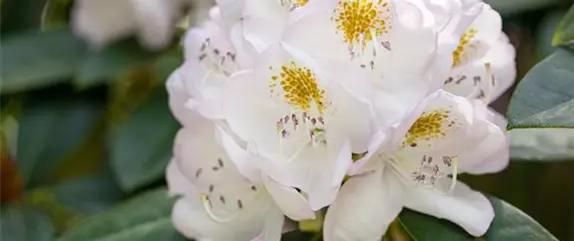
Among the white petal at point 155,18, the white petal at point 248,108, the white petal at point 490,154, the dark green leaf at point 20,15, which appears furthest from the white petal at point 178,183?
the dark green leaf at point 20,15

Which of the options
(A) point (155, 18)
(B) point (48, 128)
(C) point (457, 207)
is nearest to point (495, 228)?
(C) point (457, 207)

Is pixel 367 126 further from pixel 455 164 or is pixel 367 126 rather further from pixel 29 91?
pixel 29 91

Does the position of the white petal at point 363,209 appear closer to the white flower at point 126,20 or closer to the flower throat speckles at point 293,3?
the flower throat speckles at point 293,3

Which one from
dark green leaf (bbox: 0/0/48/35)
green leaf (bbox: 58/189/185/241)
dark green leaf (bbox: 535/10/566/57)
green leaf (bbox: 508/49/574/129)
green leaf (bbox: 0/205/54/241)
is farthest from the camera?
dark green leaf (bbox: 0/0/48/35)

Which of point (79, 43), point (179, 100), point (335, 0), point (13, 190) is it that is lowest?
point (13, 190)

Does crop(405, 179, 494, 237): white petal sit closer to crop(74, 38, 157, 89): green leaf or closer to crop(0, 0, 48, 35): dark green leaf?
crop(74, 38, 157, 89): green leaf

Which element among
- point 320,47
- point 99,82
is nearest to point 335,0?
point 320,47

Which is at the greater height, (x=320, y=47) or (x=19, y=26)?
(x=320, y=47)

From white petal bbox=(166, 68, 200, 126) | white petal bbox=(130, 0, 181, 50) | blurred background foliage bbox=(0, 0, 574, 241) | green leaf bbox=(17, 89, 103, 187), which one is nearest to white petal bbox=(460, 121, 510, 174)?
white petal bbox=(166, 68, 200, 126)
